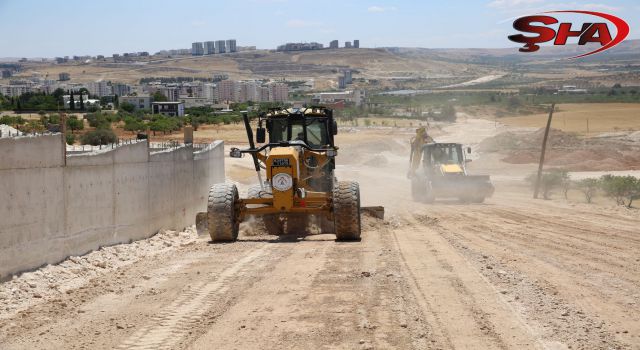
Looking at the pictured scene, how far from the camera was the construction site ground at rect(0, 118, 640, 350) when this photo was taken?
25.2ft

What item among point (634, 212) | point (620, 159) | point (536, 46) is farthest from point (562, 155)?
point (634, 212)

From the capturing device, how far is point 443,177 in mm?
28047

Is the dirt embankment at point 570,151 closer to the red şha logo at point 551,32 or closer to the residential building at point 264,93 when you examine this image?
the red şha logo at point 551,32

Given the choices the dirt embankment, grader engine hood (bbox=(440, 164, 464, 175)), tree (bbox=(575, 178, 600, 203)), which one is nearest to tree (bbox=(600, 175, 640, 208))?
tree (bbox=(575, 178, 600, 203))

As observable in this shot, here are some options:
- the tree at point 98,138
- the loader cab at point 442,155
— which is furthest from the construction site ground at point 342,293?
the tree at point 98,138

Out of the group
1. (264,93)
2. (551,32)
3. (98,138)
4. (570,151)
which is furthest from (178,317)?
(264,93)

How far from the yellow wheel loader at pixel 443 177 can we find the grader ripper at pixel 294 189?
11263mm

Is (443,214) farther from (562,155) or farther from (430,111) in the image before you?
(430,111)

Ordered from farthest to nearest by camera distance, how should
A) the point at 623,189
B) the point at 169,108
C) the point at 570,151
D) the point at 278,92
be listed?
1. the point at 278,92
2. the point at 169,108
3. the point at 570,151
4. the point at 623,189

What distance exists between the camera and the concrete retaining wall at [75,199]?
423 inches

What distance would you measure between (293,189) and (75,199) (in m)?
4.12

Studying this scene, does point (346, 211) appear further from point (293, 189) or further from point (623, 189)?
point (623, 189)

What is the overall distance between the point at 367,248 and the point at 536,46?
117ft

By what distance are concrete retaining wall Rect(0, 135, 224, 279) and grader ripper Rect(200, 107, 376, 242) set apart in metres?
1.60
